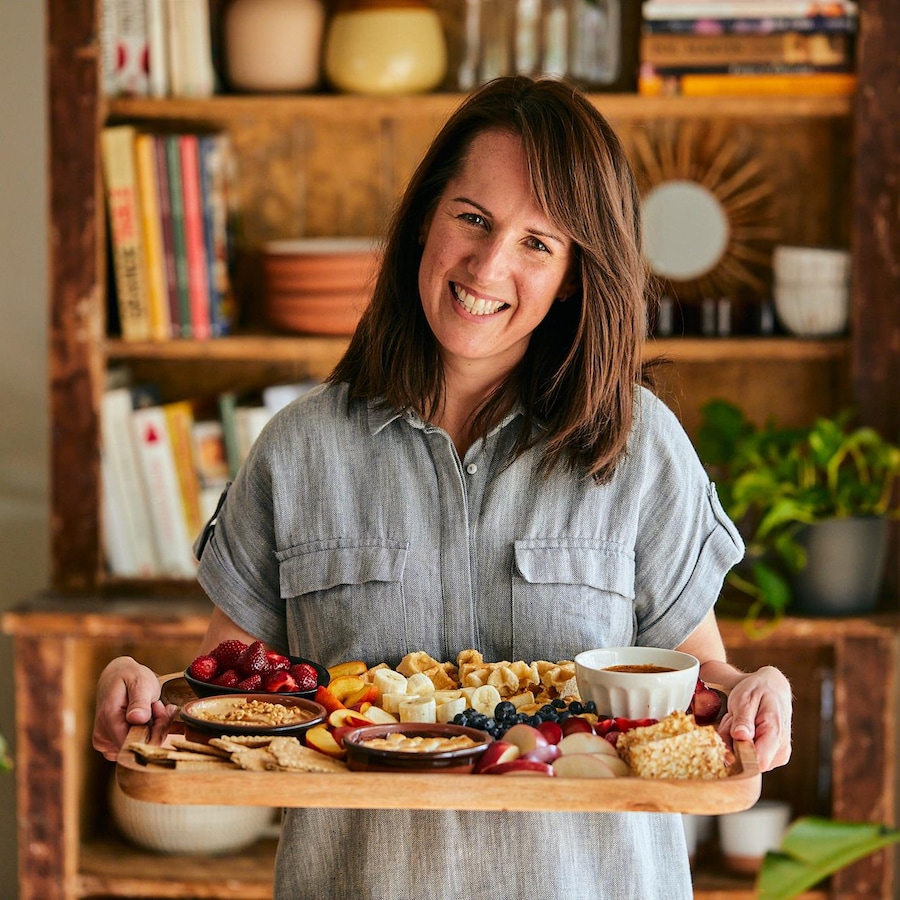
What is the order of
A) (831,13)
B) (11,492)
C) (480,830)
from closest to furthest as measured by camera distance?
(480,830) < (831,13) < (11,492)

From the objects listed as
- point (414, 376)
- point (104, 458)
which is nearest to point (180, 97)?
point (104, 458)

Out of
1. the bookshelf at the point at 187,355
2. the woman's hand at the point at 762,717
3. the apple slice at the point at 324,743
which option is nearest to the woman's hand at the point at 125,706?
the apple slice at the point at 324,743

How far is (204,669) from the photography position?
1255 mm

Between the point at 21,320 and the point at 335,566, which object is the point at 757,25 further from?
the point at 21,320

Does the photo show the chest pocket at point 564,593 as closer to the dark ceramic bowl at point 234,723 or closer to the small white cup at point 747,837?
the dark ceramic bowl at point 234,723

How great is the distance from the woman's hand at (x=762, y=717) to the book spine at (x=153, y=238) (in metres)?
1.60

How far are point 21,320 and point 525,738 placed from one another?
81.0 inches

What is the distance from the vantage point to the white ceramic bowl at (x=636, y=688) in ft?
3.85

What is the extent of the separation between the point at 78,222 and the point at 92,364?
27 cm

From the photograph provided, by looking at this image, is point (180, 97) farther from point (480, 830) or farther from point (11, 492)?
point (480, 830)

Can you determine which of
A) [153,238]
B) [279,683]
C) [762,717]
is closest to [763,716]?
[762,717]

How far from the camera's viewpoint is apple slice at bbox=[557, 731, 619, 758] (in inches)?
43.1

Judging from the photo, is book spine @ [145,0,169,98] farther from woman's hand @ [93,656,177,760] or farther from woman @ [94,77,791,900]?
woman's hand @ [93,656,177,760]

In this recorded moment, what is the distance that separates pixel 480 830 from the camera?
1.33m
